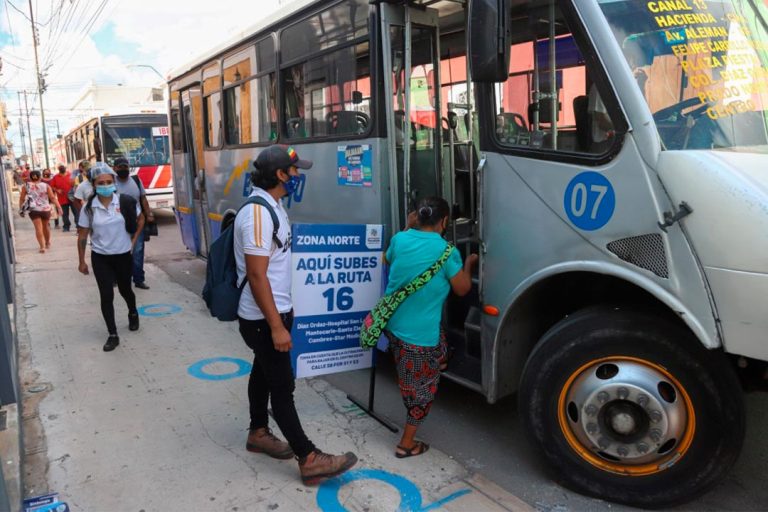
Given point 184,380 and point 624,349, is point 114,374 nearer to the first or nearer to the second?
point 184,380

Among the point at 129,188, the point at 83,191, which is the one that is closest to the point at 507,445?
the point at 83,191

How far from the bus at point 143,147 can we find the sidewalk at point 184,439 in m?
12.0

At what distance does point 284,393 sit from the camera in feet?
10.3

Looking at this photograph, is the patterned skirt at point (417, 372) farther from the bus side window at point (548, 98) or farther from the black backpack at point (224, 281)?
the bus side window at point (548, 98)

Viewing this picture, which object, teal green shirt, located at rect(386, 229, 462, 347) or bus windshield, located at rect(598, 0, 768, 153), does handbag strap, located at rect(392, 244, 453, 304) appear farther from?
bus windshield, located at rect(598, 0, 768, 153)

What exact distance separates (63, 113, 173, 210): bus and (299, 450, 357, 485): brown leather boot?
609 inches

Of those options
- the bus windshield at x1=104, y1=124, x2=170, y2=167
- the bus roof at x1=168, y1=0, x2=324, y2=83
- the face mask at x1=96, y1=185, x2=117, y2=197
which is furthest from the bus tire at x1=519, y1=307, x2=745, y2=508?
the bus windshield at x1=104, y1=124, x2=170, y2=167

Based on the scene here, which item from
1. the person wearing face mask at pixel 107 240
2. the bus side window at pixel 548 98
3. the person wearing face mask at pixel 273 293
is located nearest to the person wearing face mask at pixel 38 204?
the person wearing face mask at pixel 107 240

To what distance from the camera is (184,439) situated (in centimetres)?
379

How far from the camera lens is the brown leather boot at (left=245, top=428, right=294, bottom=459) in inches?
Answer: 137

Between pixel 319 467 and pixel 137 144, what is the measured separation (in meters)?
16.7

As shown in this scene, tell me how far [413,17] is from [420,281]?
6.54 ft

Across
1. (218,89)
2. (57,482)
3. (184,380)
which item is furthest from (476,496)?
(218,89)

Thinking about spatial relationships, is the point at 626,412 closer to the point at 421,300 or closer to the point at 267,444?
the point at 421,300
